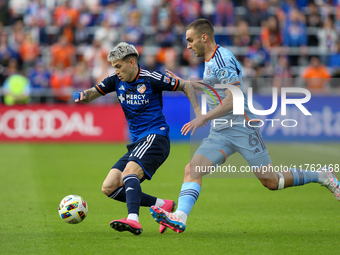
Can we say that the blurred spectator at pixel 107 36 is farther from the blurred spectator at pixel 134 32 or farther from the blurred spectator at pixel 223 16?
the blurred spectator at pixel 223 16

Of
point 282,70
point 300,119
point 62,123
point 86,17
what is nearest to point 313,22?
point 282,70

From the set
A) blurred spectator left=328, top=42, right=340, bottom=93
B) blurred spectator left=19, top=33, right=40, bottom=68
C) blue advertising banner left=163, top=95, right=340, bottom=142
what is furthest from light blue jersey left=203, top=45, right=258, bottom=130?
blurred spectator left=19, top=33, right=40, bottom=68

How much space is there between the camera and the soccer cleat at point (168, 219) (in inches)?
202

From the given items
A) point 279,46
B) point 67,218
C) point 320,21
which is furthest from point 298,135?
point 67,218

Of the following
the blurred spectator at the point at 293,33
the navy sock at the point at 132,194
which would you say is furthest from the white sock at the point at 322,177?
the blurred spectator at the point at 293,33

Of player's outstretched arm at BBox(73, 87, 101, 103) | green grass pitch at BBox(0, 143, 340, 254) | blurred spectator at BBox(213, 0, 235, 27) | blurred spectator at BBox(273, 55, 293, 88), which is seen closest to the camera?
green grass pitch at BBox(0, 143, 340, 254)

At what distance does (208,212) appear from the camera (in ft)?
23.1

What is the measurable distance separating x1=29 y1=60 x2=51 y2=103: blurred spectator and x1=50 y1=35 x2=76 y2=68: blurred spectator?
1.92 feet

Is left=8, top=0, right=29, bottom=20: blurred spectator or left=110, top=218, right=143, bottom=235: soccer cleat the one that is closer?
left=110, top=218, right=143, bottom=235: soccer cleat

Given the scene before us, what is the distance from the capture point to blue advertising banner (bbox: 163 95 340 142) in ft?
50.5

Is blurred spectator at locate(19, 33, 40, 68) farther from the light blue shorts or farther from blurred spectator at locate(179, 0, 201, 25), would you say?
the light blue shorts

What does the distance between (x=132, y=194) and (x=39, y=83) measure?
12777mm

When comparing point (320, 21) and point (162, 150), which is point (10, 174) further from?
point (320, 21)

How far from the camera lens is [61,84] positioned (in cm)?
1736
